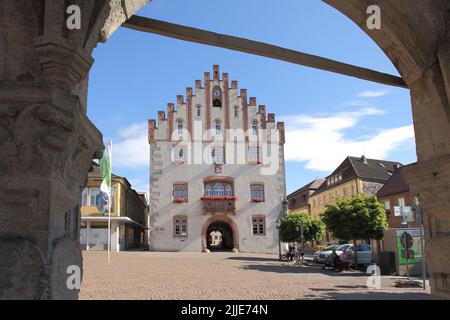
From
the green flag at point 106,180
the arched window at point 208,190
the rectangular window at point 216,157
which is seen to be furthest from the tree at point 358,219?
the rectangular window at point 216,157

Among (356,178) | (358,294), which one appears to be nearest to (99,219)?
(358,294)

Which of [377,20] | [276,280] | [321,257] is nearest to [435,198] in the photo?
[377,20]

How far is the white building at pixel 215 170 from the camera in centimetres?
3647

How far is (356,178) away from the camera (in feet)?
162

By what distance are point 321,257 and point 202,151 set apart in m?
16.4

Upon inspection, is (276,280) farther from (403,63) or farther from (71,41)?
(71,41)

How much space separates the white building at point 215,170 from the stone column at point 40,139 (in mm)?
34517

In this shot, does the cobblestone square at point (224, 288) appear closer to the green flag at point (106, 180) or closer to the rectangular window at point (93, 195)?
the green flag at point (106, 180)

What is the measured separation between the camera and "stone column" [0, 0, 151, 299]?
1.95 meters

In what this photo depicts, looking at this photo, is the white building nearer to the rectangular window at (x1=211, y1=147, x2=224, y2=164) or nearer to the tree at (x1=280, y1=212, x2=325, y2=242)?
the rectangular window at (x1=211, y1=147, x2=224, y2=164)

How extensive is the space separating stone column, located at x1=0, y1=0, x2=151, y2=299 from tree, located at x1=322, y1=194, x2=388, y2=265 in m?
19.0

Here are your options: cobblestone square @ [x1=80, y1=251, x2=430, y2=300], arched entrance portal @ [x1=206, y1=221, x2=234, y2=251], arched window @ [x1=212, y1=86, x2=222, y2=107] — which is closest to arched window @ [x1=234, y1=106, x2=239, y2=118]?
arched window @ [x1=212, y1=86, x2=222, y2=107]

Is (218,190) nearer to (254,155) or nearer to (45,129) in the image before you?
(254,155)

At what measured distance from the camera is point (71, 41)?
2.16 m
